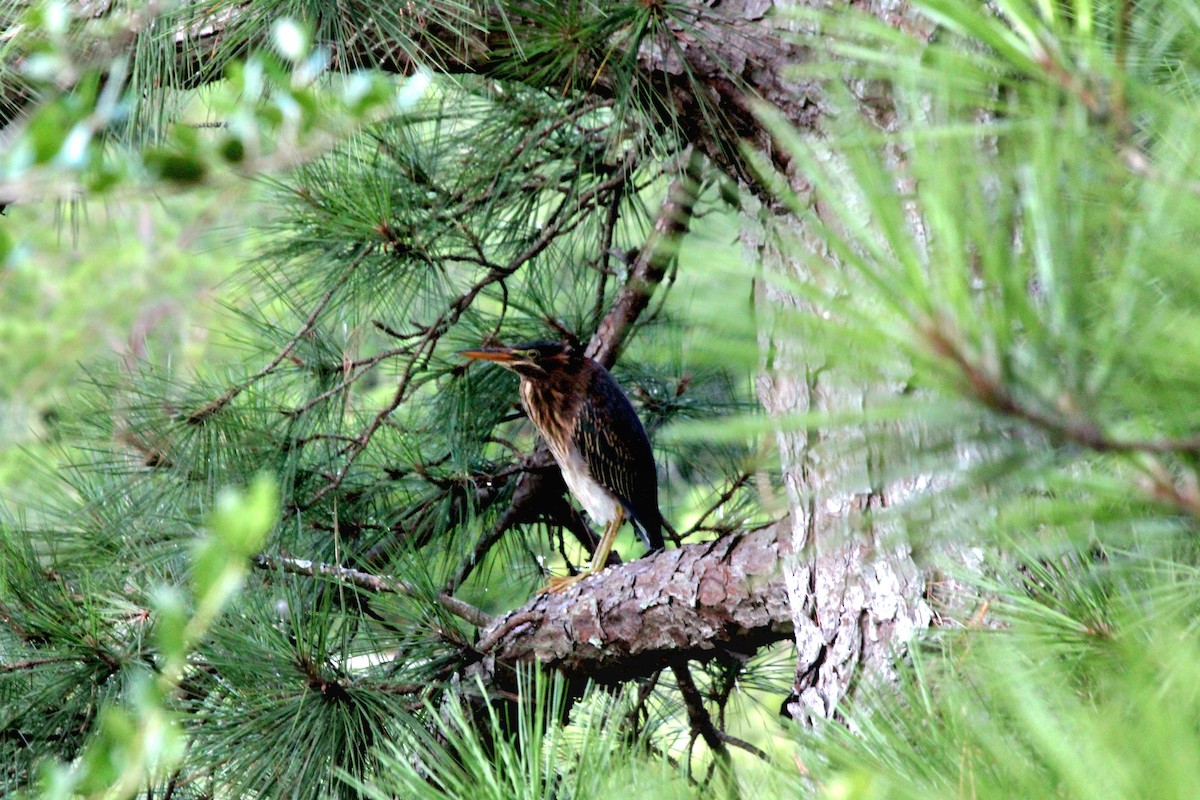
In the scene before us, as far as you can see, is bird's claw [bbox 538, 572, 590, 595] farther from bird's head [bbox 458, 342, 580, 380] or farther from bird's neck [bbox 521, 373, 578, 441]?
bird's head [bbox 458, 342, 580, 380]

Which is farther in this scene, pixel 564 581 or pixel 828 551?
pixel 564 581

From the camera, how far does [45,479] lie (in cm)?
232

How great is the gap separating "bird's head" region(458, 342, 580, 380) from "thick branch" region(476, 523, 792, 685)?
0.66 metres

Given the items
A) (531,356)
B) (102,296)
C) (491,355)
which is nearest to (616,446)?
(531,356)

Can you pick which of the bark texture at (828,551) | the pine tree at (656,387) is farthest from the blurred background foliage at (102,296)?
the bark texture at (828,551)

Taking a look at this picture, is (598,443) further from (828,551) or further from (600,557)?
(828,551)

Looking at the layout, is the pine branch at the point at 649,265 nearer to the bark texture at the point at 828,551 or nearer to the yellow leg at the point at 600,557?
the bark texture at the point at 828,551

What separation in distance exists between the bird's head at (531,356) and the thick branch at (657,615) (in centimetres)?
66

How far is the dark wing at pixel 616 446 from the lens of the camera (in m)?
3.00

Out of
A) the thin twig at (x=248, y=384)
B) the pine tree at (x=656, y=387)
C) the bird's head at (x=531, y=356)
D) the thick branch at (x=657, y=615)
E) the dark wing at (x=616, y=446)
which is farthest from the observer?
the dark wing at (x=616, y=446)

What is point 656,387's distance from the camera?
2.90 meters

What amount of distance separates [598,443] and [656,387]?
243 millimetres

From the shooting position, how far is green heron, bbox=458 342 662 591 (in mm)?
2869

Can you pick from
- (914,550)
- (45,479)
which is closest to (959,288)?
(914,550)
